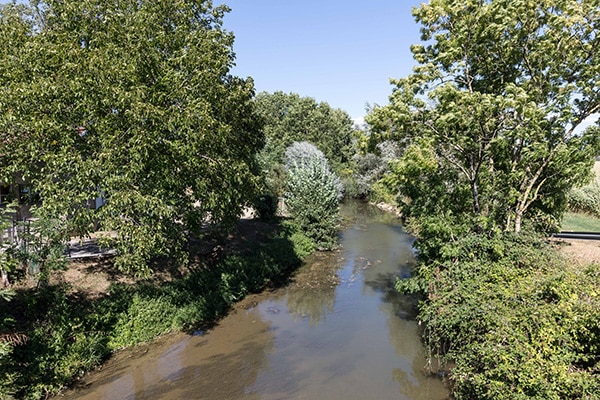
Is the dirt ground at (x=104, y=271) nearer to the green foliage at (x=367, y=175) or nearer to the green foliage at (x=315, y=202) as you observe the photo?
the green foliage at (x=315, y=202)

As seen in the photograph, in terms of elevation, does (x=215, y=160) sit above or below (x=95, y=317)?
above

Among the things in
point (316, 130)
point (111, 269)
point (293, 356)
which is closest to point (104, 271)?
point (111, 269)

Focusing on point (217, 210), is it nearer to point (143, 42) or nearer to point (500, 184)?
point (143, 42)

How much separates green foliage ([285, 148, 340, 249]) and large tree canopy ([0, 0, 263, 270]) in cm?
1130

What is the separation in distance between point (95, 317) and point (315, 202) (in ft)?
51.0

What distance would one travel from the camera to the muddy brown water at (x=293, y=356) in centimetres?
1091

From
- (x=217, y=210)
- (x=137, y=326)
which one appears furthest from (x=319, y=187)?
(x=137, y=326)

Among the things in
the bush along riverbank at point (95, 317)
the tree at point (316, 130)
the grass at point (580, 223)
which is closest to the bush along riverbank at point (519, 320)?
the bush along riverbank at point (95, 317)

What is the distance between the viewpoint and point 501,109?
11.6m

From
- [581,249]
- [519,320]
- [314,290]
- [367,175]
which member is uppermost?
[367,175]

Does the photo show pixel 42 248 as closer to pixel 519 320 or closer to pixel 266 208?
pixel 519 320

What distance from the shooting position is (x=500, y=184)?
13.1 meters

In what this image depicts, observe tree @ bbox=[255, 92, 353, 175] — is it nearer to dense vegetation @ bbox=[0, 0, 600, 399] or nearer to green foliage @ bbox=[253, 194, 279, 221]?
green foliage @ bbox=[253, 194, 279, 221]

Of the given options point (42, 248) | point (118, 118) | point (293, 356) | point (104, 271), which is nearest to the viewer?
point (118, 118)
